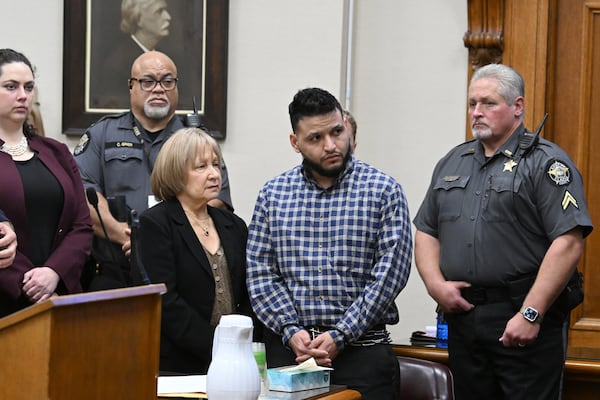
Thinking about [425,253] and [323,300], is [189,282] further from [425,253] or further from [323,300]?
[425,253]

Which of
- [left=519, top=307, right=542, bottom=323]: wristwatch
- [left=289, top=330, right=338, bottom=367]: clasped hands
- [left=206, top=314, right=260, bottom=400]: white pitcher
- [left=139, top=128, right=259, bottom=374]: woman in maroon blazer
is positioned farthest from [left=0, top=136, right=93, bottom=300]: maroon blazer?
[left=519, top=307, right=542, bottom=323]: wristwatch

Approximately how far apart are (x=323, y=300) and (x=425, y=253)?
621 mm

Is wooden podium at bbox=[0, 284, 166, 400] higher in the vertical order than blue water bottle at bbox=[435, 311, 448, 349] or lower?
higher

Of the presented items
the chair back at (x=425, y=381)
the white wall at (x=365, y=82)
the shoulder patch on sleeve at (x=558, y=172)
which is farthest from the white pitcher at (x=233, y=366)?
the white wall at (x=365, y=82)

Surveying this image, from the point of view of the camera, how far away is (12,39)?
16.5 ft

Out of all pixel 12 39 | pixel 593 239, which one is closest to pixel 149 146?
pixel 12 39

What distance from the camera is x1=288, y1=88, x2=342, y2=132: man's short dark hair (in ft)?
11.0

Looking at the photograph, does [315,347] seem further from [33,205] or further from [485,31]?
[485,31]

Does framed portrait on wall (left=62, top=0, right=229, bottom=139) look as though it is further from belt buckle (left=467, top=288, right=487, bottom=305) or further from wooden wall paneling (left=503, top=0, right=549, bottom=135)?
belt buckle (left=467, top=288, right=487, bottom=305)

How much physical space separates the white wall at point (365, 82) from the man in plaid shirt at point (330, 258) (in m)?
1.47

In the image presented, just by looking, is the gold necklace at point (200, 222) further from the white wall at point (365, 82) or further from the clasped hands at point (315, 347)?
the white wall at point (365, 82)

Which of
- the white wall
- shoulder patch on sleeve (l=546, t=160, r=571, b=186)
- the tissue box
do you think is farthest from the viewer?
the white wall

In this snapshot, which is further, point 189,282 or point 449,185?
point 449,185

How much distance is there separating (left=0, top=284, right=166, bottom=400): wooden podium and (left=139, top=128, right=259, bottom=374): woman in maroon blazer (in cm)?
119
